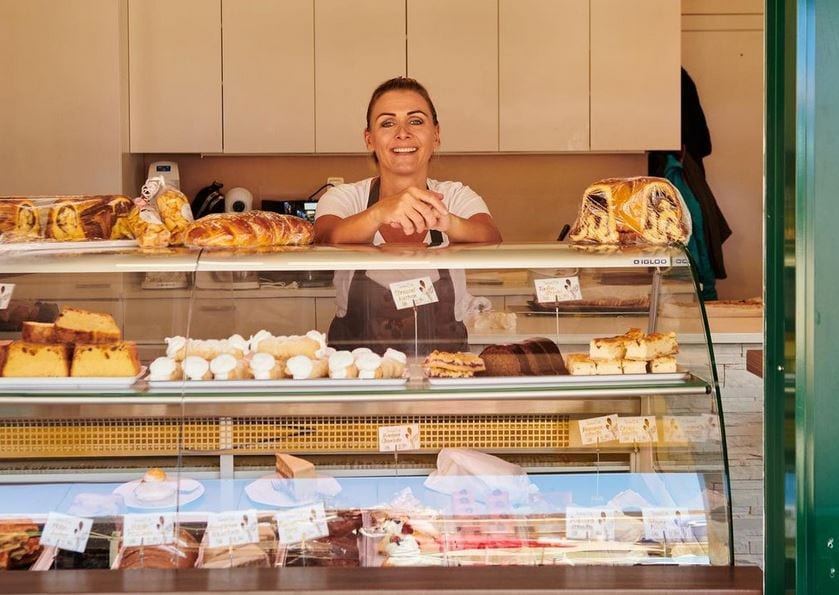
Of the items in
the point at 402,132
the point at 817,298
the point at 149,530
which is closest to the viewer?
the point at 817,298

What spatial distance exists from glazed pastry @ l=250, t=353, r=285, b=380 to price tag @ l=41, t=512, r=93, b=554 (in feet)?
1.33

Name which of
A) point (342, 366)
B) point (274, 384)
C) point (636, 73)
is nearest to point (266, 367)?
point (274, 384)

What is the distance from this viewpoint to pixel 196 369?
6.01ft

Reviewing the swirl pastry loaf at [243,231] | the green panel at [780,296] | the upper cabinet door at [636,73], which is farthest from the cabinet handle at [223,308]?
the upper cabinet door at [636,73]

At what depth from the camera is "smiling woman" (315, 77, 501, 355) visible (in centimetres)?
203

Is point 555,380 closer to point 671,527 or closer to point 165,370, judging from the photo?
point 671,527

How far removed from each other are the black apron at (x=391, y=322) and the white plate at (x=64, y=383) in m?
0.43

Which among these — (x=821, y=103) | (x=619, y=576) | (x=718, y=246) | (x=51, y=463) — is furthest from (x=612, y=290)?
(x=718, y=246)

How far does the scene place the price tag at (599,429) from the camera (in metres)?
1.99

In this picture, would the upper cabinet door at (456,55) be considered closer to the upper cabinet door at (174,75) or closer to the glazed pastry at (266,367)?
the upper cabinet door at (174,75)

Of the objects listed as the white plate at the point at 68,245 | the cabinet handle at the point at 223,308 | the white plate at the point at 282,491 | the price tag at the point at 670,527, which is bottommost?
the price tag at the point at 670,527

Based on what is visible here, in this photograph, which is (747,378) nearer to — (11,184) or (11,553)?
(11,553)

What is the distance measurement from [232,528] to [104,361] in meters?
0.41

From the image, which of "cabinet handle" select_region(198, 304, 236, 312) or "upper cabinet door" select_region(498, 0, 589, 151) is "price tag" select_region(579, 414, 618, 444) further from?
"upper cabinet door" select_region(498, 0, 589, 151)
